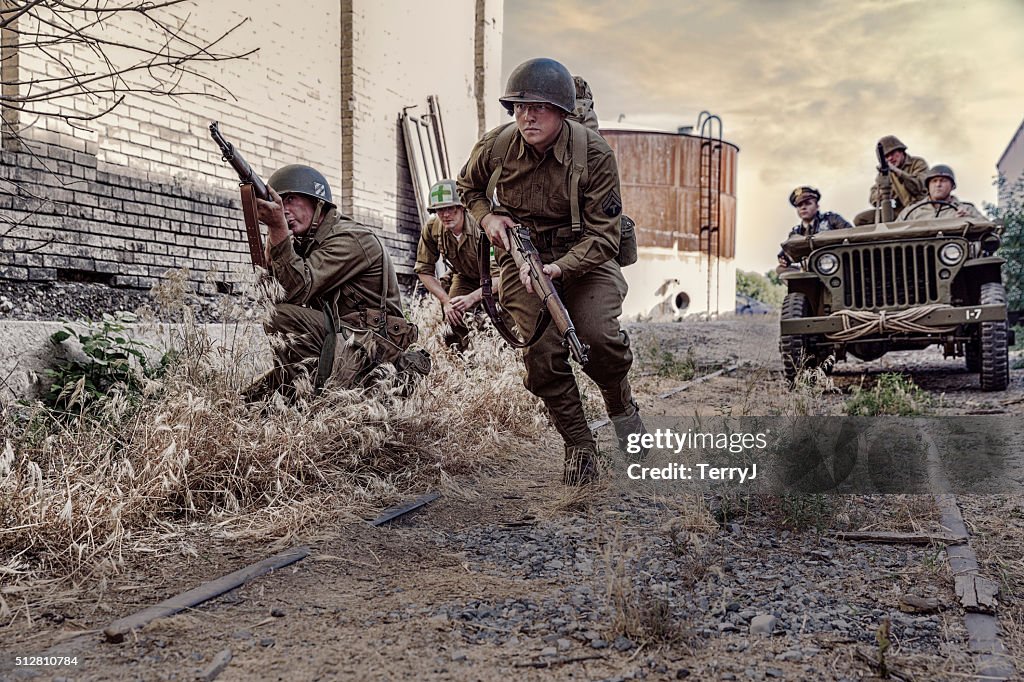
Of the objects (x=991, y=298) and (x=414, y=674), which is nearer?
(x=414, y=674)

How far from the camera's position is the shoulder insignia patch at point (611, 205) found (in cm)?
384

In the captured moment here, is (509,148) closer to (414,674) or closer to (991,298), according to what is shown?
(414,674)

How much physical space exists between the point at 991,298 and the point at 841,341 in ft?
4.29

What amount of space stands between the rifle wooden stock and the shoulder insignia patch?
14.8 inches

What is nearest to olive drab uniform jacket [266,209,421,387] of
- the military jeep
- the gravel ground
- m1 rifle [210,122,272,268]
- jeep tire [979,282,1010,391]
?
m1 rifle [210,122,272,268]

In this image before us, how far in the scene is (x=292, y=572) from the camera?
106 inches

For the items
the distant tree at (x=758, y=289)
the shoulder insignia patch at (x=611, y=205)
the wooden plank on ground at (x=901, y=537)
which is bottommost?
the wooden plank on ground at (x=901, y=537)

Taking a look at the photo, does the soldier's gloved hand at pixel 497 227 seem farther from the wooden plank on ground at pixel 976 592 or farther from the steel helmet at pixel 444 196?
the steel helmet at pixel 444 196

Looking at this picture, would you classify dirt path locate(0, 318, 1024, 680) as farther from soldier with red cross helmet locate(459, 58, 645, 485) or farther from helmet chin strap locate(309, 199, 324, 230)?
helmet chin strap locate(309, 199, 324, 230)

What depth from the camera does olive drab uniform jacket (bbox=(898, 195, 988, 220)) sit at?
26.3 feet

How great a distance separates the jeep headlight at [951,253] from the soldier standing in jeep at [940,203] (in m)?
0.66

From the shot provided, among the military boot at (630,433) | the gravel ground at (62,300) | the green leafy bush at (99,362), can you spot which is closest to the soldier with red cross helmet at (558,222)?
the military boot at (630,433)

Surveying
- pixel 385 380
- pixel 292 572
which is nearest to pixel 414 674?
pixel 292 572

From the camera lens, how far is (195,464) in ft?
10.9
